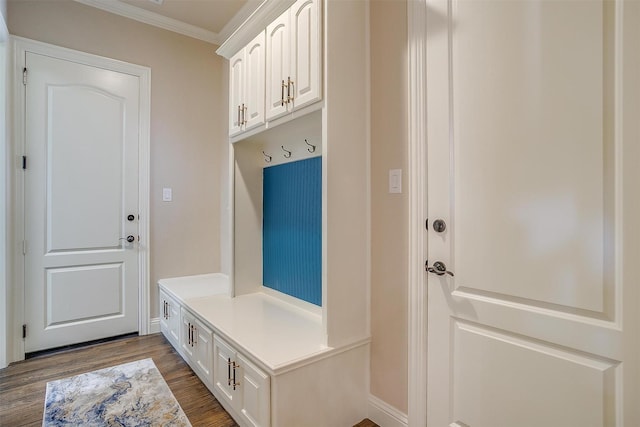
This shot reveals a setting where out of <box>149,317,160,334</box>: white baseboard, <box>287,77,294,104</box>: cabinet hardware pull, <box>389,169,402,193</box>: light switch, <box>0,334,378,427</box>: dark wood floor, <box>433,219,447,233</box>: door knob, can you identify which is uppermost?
<box>287,77,294,104</box>: cabinet hardware pull

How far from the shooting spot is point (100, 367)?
2293mm

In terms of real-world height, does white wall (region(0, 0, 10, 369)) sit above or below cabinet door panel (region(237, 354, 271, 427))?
above

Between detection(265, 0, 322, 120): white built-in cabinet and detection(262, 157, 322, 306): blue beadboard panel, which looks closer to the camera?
detection(265, 0, 322, 120): white built-in cabinet

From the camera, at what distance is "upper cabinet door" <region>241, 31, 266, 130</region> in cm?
197

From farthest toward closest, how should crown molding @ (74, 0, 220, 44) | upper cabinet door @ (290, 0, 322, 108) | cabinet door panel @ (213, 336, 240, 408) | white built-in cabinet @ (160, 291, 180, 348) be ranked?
crown molding @ (74, 0, 220, 44) → white built-in cabinet @ (160, 291, 180, 348) → cabinet door panel @ (213, 336, 240, 408) → upper cabinet door @ (290, 0, 322, 108)

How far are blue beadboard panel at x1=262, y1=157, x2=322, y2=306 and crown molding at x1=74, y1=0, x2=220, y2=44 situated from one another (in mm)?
1795

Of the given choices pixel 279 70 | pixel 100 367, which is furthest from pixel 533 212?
pixel 100 367

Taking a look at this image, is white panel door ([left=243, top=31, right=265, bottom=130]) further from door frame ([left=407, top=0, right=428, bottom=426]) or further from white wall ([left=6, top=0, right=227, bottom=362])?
white wall ([left=6, top=0, right=227, bottom=362])

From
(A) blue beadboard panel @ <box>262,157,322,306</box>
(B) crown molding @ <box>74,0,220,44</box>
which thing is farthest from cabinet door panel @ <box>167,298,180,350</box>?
(B) crown molding @ <box>74,0,220,44</box>

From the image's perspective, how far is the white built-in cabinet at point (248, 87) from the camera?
1.98m

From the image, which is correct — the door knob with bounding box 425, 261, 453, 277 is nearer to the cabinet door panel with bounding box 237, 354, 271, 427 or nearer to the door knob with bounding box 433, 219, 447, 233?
the door knob with bounding box 433, 219, 447, 233

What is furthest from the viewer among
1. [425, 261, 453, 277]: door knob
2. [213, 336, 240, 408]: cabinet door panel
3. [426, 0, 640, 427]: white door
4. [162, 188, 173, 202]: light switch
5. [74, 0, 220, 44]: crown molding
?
[162, 188, 173, 202]: light switch

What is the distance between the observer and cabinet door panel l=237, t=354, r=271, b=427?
55.1 inches

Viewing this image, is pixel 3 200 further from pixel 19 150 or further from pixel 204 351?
pixel 204 351
